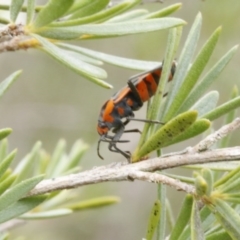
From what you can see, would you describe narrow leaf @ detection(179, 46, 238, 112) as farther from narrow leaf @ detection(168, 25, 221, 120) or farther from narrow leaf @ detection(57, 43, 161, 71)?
narrow leaf @ detection(57, 43, 161, 71)

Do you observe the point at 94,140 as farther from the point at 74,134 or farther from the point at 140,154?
the point at 140,154

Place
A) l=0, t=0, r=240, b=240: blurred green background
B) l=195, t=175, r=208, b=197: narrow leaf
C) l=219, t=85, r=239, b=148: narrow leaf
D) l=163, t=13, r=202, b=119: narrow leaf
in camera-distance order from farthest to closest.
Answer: l=0, t=0, r=240, b=240: blurred green background, l=219, t=85, r=239, b=148: narrow leaf, l=163, t=13, r=202, b=119: narrow leaf, l=195, t=175, r=208, b=197: narrow leaf

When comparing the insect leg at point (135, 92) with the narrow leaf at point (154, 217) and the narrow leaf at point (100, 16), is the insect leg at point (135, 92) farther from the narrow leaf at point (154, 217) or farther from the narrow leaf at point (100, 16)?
the narrow leaf at point (154, 217)

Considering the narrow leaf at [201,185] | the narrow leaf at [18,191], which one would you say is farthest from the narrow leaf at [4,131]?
the narrow leaf at [201,185]

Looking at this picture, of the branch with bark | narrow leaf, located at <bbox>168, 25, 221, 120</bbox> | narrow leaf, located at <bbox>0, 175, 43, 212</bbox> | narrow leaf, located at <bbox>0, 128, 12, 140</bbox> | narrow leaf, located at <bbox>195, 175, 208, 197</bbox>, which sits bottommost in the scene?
narrow leaf, located at <bbox>195, 175, 208, 197</bbox>

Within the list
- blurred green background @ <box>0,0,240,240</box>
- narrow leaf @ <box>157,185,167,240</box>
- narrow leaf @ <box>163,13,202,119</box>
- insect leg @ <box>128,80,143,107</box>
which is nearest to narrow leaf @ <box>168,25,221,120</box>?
narrow leaf @ <box>163,13,202,119</box>
